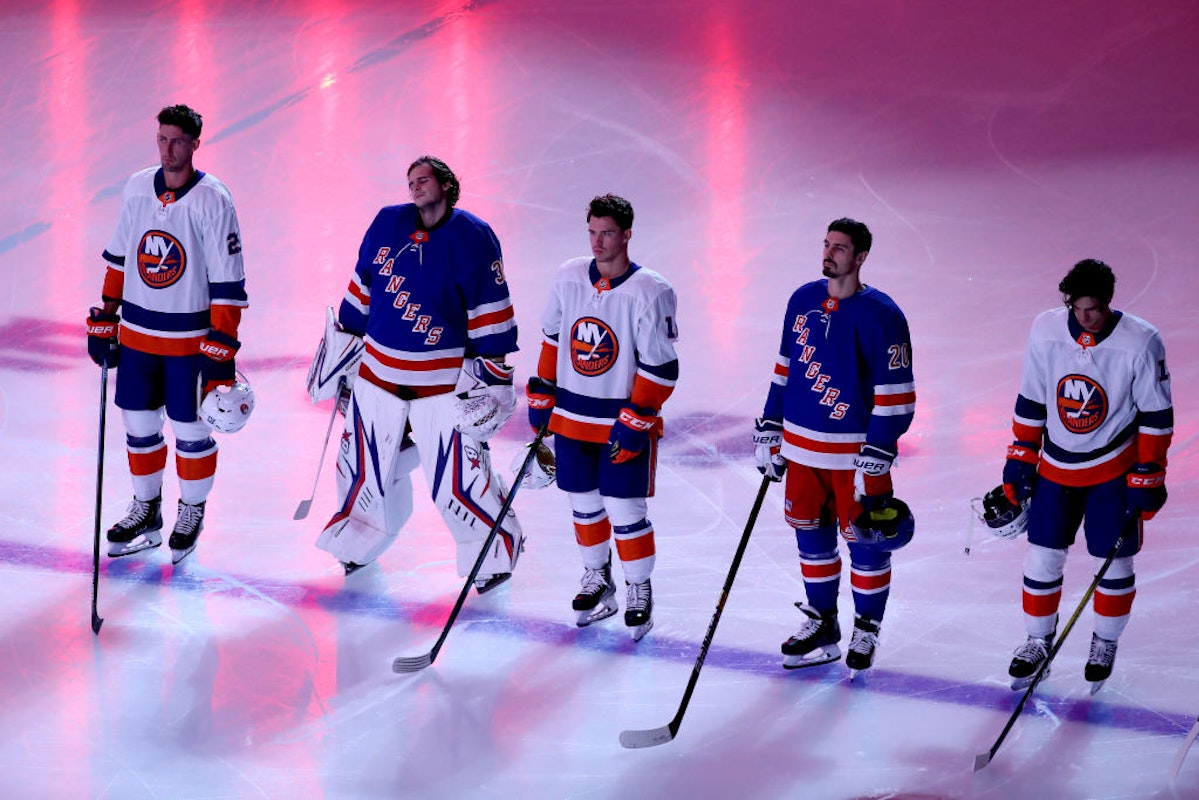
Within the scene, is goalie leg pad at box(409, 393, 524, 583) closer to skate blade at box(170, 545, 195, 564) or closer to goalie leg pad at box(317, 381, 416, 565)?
goalie leg pad at box(317, 381, 416, 565)

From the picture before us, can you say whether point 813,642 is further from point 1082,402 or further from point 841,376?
point 1082,402

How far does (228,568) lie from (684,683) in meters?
1.72

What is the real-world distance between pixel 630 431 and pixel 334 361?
1.14 metres

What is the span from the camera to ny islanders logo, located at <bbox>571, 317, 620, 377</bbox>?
503 cm

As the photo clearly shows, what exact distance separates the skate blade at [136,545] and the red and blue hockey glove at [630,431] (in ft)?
5.90

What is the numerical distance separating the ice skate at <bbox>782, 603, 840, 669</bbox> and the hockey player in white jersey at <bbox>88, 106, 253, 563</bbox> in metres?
1.99

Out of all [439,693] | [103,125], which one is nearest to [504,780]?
[439,693]

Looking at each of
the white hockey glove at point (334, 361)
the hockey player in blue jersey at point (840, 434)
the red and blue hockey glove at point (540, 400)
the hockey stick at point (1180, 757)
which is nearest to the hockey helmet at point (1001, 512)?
the hockey player in blue jersey at point (840, 434)

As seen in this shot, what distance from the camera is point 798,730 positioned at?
4566 mm

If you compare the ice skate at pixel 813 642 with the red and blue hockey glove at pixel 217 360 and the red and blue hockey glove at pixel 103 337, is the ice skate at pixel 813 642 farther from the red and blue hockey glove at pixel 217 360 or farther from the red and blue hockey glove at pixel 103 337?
the red and blue hockey glove at pixel 103 337

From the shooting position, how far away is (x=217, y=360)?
5434mm

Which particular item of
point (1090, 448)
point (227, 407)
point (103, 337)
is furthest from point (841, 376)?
point (103, 337)

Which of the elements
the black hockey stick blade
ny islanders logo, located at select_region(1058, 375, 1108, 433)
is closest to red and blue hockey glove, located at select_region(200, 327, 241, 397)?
the black hockey stick blade

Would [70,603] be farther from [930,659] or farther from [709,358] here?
[709,358]
